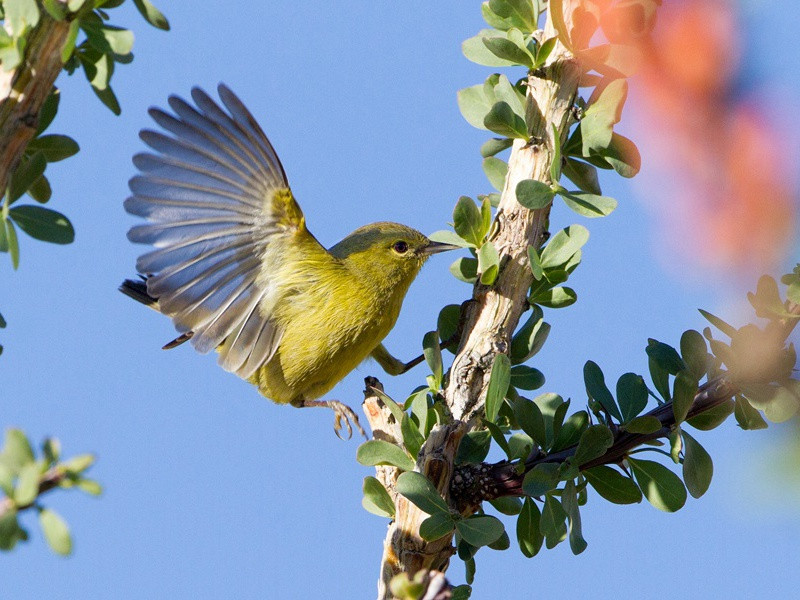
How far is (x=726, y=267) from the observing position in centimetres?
216

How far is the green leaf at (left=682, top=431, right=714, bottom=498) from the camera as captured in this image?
7.27ft

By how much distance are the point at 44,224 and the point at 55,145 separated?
216 millimetres

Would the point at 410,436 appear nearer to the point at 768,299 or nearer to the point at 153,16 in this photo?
the point at 768,299

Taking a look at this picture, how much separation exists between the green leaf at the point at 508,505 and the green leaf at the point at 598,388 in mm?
377

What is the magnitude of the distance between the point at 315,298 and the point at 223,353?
19.5 inches

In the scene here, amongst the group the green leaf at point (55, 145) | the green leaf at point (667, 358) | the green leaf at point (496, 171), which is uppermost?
the green leaf at point (496, 171)

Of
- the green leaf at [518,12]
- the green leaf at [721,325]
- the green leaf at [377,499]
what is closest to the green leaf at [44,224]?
the green leaf at [377,499]

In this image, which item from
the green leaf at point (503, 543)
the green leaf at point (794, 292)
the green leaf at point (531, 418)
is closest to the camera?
the green leaf at point (794, 292)

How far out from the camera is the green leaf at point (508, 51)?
2494 millimetres

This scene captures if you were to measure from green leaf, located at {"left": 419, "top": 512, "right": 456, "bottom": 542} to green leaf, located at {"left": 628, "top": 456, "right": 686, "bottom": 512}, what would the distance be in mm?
502

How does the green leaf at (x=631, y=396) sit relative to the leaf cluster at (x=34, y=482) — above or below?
above

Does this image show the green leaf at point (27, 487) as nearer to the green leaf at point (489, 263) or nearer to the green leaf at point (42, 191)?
the green leaf at point (42, 191)

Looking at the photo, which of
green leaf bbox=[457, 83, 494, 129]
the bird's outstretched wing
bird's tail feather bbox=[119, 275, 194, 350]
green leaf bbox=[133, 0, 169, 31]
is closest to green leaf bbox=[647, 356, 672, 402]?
green leaf bbox=[457, 83, 494, 129]

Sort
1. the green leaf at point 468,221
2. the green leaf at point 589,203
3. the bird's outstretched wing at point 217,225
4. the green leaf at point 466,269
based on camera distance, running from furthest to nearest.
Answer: the bird's outstretched wing at point 217,225 → the green leaf at point 466,269 → the green leaf at point 468,221 → the green leaf at point 589,203
